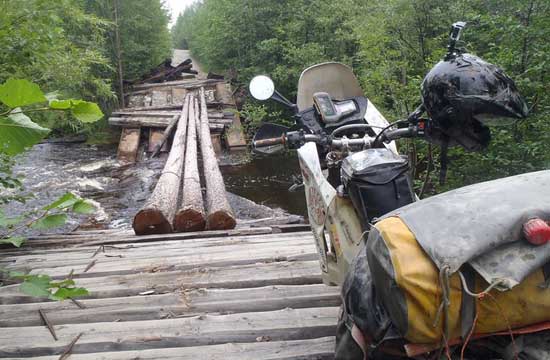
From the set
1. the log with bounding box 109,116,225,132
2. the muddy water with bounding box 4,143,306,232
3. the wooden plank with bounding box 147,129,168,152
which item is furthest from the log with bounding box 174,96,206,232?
the log with bounding box 109,116,225,132

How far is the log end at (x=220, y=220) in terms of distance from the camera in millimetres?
5176

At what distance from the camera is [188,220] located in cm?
521

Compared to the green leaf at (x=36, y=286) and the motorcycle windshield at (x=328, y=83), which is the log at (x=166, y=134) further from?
the green leaf at (x=36, y=286)

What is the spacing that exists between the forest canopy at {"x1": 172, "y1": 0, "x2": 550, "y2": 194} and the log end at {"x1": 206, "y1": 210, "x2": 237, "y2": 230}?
93.6 inches

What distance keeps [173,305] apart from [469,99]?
2171mm

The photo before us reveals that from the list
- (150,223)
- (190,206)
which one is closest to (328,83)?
(190,206)

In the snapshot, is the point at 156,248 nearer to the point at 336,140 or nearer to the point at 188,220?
the point at 188,220

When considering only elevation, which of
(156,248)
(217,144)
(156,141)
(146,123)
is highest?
(146,123)

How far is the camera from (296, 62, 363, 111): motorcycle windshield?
10.5 feet

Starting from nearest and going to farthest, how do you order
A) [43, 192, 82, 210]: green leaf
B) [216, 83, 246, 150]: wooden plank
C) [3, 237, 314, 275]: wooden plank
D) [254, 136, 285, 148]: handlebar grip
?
[43, 192, 82, 210]: green leaf, [254, 136, 285, 148]: handlebar grip, [3, 237, 314, 275]: wooden plank, [216, 83, 246, 150]: wooden plank

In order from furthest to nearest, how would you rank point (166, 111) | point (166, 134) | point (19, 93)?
point (166, 111)
point (166, 134)
point (19, 93)

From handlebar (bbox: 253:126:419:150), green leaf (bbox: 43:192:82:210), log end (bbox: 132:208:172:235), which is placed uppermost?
green leaf (bbox: 43:192:82:210)

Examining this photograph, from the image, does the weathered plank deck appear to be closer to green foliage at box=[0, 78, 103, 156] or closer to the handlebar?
the handlebar

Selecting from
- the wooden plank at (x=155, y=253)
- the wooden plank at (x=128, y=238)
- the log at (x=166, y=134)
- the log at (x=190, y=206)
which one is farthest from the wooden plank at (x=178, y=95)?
the wooden plank at (x=155, y=253)
